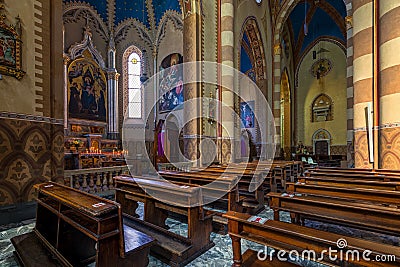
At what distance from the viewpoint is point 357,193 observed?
2.86 meters

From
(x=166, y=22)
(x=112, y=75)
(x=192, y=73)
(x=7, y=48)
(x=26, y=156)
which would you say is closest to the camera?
(x=7, y=48)

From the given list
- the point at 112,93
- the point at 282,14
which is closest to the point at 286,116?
the point at 282,14

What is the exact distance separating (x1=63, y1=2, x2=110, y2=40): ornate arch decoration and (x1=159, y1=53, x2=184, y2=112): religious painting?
13.9 ft

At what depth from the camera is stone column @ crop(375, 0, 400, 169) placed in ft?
17.8

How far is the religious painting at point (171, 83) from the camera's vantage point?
14521 mm

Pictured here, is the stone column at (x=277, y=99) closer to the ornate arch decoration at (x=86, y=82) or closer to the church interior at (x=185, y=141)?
the church interior at (x=185, y=141)

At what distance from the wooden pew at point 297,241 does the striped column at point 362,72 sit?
5.99m

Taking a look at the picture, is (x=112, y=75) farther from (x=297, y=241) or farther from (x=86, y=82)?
(x=297, y=241)

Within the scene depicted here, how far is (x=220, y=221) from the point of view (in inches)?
135

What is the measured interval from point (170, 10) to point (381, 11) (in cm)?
1272

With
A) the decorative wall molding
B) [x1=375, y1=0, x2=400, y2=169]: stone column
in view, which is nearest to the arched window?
the decorative wall molding

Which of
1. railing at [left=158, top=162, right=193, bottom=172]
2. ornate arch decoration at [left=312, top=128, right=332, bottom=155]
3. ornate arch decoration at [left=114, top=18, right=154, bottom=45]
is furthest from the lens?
ornate arch decoration at [left=312, top=128, right=332, bottom=155]

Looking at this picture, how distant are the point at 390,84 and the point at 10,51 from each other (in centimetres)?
824

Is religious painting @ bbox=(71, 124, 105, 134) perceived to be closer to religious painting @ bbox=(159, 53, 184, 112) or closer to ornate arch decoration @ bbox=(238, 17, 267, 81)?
religious painting @ bbox=(159, 53, 184, 112)
